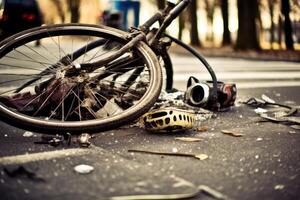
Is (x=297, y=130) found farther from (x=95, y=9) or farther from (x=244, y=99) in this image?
(x=95, y=9)

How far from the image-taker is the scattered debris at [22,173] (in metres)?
2.17

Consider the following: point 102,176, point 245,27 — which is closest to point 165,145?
point 102,176

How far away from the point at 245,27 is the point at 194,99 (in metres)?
18.0

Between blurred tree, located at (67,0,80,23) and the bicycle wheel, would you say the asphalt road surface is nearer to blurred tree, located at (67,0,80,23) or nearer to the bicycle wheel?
the bicycle wheel

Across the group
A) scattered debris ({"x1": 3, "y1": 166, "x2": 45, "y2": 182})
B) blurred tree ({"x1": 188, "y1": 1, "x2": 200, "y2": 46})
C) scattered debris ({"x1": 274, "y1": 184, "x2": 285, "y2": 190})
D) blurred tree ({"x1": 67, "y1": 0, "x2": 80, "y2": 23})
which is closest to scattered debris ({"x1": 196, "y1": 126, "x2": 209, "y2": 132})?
scattered debris ({"x1": 274, "y1": 184, "x2": 285, "y2": 190})

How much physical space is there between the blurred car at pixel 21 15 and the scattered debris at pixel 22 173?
12.1 metres

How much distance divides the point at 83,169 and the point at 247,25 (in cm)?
2018

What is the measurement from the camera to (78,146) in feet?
9.30

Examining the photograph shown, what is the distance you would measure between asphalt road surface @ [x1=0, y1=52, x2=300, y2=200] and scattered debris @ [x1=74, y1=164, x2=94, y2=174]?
0.08 ft

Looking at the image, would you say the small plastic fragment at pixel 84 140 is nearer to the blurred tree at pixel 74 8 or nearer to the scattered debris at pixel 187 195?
the scattered debris at pixel 187 195

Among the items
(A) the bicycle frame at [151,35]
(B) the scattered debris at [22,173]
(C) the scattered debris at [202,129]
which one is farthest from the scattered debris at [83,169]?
(C) the scattered debris at [202,129]

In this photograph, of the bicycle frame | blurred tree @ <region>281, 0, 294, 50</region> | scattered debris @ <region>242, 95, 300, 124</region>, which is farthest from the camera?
blurred tree @ <region>281, 0, 294, 50</region>

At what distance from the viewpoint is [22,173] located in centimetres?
224

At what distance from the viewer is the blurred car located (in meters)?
14.2
